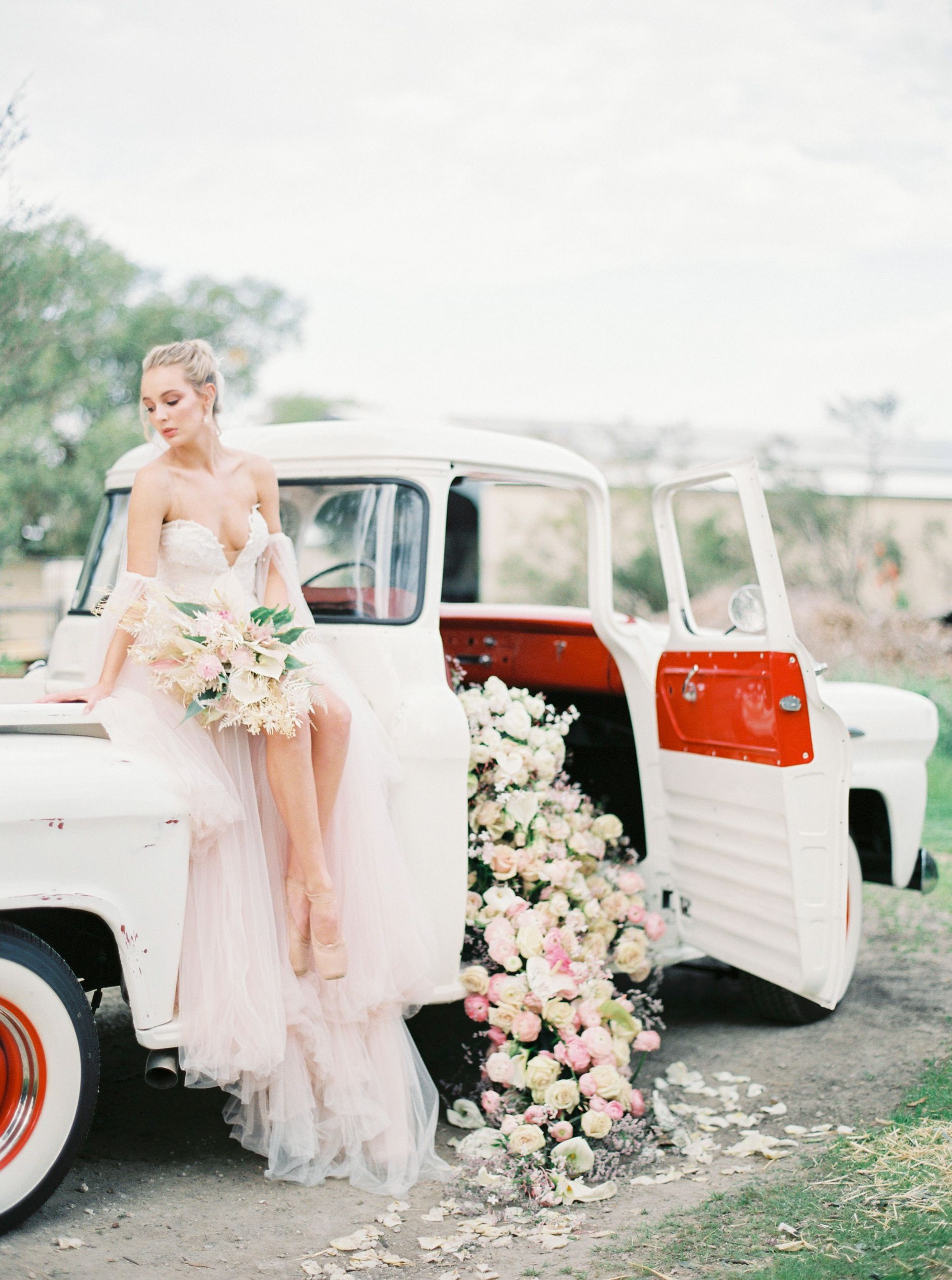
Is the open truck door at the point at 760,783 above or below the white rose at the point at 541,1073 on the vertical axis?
above

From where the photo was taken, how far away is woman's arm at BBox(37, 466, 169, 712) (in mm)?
3279

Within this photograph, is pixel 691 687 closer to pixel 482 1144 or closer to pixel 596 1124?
pixel 596 1124

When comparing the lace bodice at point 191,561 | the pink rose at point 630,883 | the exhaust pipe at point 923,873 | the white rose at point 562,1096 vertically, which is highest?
the lace bodice at point 191,561

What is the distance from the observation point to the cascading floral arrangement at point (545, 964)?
3.48 metres

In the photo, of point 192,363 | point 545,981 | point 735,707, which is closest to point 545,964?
point 545,981

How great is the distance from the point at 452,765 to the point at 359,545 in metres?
0.84

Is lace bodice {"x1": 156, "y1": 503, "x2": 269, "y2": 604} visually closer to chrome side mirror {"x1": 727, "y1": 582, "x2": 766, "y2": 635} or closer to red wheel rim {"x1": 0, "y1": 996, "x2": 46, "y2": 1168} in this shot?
red wheel rim {"x1": 0, "y1": 996, "x2": 46, "y2": 1168}

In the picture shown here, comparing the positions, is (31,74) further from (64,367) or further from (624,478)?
(624,478)

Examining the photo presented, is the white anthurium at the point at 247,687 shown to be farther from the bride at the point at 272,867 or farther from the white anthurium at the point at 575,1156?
the white anthurium at the point at 575,1156

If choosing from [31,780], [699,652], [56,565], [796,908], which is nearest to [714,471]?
[699,652]

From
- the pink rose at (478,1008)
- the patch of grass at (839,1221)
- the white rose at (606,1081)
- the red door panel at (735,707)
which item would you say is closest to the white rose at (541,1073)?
the white rose at (606,1081)

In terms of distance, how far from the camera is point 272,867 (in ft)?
11.0

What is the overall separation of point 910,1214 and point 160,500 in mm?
2869

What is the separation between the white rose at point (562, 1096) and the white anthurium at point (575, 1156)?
0.12 metres
